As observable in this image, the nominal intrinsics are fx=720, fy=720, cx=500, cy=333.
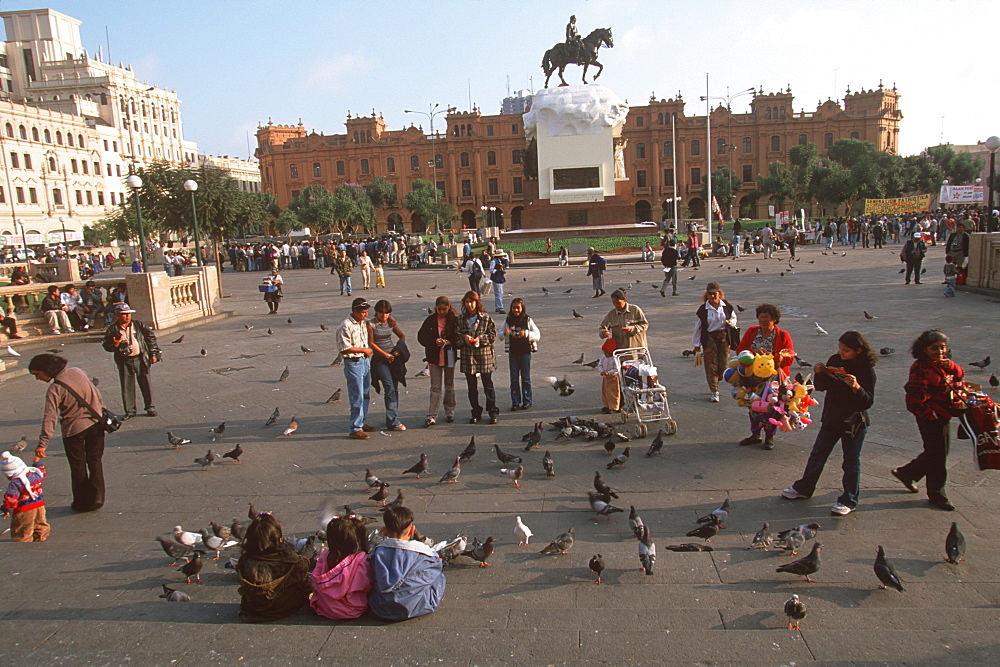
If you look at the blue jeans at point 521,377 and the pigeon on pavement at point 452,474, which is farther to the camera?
the blue jeans at point 521,377

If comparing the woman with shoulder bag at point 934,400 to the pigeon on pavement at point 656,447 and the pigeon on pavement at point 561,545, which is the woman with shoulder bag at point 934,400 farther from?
the pigeon on pavement at point 561,545

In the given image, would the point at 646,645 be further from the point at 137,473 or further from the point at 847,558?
the point at 137,473

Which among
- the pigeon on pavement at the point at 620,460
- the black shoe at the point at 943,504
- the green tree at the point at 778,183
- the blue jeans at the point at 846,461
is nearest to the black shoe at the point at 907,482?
the black shoe at the point at 943,504

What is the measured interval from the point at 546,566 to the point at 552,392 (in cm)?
460

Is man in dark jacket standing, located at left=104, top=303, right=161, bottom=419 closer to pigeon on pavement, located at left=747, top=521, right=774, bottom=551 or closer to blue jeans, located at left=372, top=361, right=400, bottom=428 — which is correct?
blue jeans, located at left=372, top=361, right=400, bottom=428

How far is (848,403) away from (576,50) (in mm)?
35209

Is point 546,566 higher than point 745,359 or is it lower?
lower

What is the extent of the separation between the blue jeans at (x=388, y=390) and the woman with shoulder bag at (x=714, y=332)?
3.39m

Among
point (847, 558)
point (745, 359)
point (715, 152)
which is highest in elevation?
point (715, 152)

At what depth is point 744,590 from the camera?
163 inches

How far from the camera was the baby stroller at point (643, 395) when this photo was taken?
23.3 feet

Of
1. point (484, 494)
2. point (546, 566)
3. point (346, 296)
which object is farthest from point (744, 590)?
point (346, 296)

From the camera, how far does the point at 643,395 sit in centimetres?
718

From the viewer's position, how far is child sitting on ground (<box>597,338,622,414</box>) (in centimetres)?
762
